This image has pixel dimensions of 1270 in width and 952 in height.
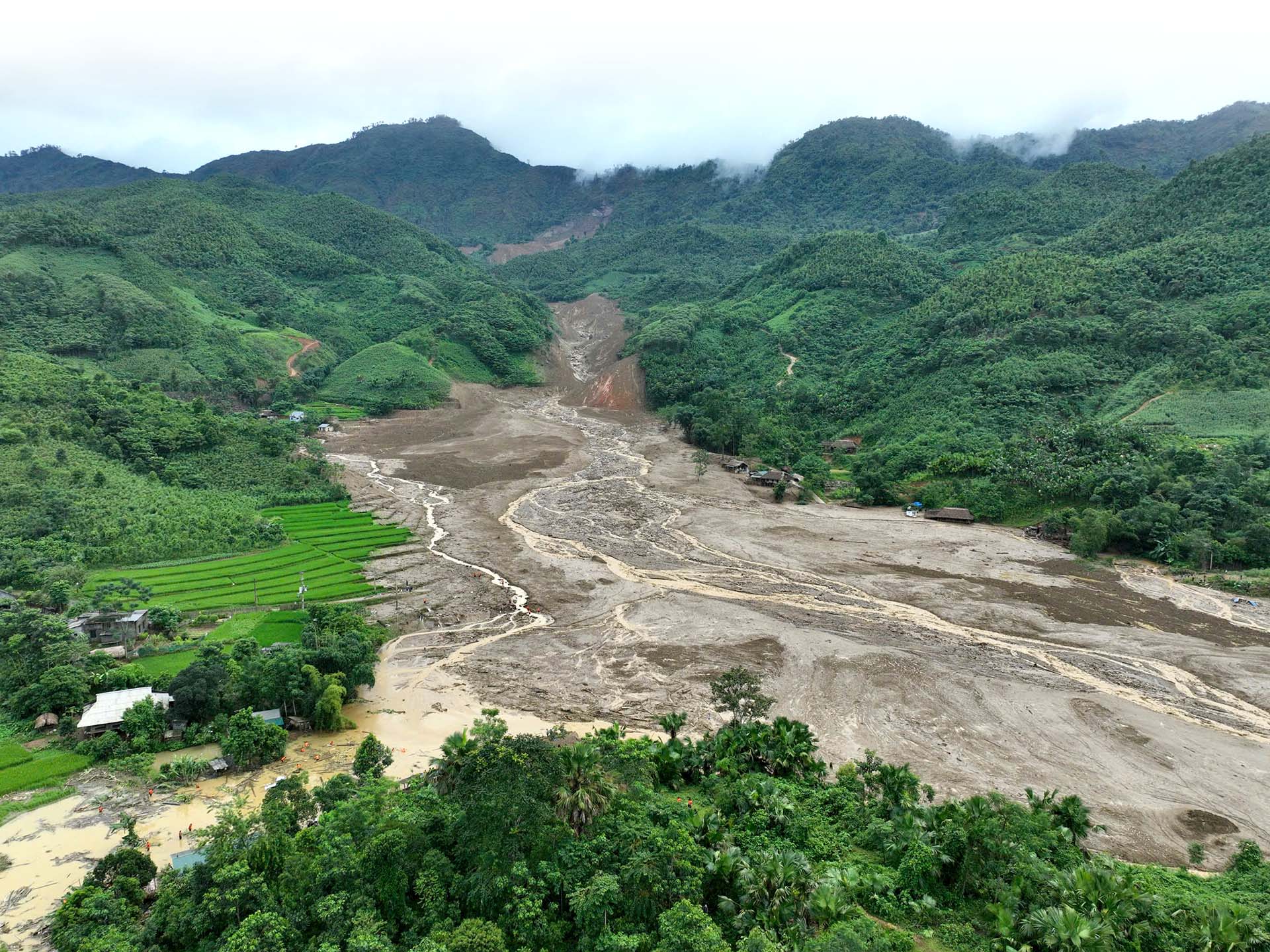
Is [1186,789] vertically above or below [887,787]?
below

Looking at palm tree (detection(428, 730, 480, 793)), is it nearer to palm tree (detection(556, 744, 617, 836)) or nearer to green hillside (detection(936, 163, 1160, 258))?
palm tree (detection(556, 744, 617, 836))

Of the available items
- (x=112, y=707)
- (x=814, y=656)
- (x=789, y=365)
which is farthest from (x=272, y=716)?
(x=789, y=365)

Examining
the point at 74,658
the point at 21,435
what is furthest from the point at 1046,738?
the point at 21,435

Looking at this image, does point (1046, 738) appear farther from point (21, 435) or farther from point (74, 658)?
point (21, 435)

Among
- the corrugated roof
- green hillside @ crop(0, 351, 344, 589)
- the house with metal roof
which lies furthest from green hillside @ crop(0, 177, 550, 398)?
the house with metal roof

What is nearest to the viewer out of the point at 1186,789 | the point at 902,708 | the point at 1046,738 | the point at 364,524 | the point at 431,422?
the point at 1186,789

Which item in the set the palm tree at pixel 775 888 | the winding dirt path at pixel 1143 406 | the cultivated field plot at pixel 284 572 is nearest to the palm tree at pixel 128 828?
the palm tree at pixel 775 888

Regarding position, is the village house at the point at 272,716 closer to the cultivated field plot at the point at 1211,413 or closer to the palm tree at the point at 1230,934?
the palm tree at the point at 1230,934
